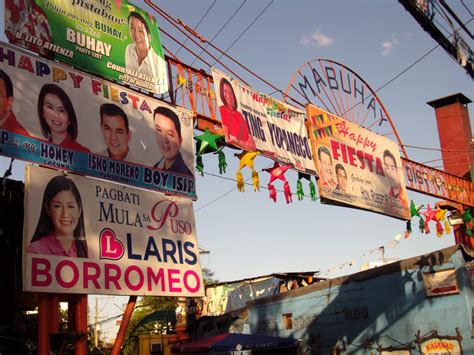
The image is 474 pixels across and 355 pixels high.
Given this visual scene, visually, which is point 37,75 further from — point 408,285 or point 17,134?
point 408,285

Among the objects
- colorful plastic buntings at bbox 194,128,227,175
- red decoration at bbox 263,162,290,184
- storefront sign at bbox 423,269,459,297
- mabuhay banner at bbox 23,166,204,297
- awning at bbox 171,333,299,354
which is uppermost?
colorful plastic buntings at bbox 194,128,227,175

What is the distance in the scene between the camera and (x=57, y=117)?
8172 mm

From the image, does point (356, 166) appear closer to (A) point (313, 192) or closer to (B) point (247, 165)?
(A) point (313, 192)

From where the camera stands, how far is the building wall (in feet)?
45.6

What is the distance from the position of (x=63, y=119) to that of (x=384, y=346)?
38.1 feet

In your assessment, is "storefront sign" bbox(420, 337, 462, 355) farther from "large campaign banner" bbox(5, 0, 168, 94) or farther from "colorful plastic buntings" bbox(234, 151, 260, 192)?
"large campaign banner" bbox(5, 0, 168, 94)

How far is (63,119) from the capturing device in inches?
324

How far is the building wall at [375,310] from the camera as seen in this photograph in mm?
13898

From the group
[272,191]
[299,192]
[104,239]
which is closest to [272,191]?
[272,191]

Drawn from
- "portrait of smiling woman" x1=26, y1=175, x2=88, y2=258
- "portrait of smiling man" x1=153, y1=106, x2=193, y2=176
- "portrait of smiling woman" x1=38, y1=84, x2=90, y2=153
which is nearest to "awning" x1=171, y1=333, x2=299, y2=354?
"portrait of smiling man" x1=153, y1=106, x2=193, y2=176

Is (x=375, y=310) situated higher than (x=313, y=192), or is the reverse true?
(x=313, y=192)

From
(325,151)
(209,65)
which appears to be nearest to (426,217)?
(325,151)

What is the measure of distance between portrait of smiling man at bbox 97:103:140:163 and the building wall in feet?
30.5

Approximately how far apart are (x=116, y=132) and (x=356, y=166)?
6452 mm
